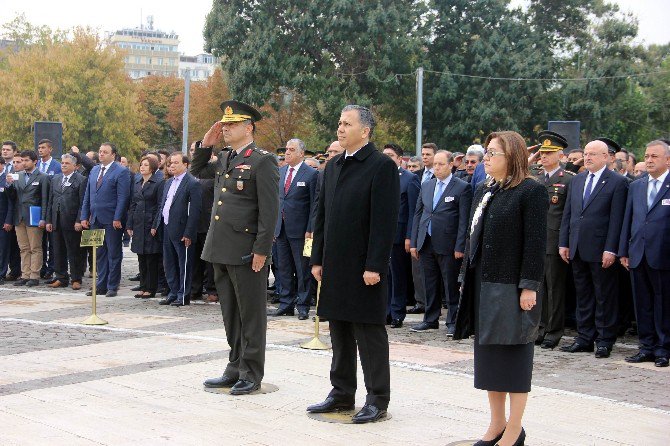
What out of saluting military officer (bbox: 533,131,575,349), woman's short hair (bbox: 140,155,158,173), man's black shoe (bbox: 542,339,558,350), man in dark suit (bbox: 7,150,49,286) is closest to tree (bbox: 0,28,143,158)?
man in dark suit (bbox: 7,150,49,286)

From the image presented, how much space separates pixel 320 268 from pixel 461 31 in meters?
38.4

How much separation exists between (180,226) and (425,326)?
4.30 m

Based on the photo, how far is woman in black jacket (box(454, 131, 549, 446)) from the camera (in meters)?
5.81

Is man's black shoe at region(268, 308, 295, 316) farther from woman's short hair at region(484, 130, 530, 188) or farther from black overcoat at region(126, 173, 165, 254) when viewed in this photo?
woman's short hair at region(484, 130, 530, 188)

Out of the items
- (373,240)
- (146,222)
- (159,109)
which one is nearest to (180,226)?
(146,222)

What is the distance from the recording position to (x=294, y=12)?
1603 inches

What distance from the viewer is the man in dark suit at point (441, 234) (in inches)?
448

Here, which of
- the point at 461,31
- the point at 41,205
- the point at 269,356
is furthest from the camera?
the point at 461,31

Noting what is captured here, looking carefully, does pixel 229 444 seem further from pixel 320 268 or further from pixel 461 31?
pixel 461 31

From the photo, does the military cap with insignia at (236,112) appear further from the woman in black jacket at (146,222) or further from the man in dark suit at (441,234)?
the woman in black jacket at (146,222)

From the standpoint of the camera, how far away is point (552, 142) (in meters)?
10.5

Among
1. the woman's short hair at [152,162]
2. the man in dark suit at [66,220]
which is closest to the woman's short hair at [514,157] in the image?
the woman's short hair at [152,162]

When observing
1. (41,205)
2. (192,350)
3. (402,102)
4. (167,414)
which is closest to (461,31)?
(402,102)

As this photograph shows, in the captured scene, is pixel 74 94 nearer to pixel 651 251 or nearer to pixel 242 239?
pixel 651 251
